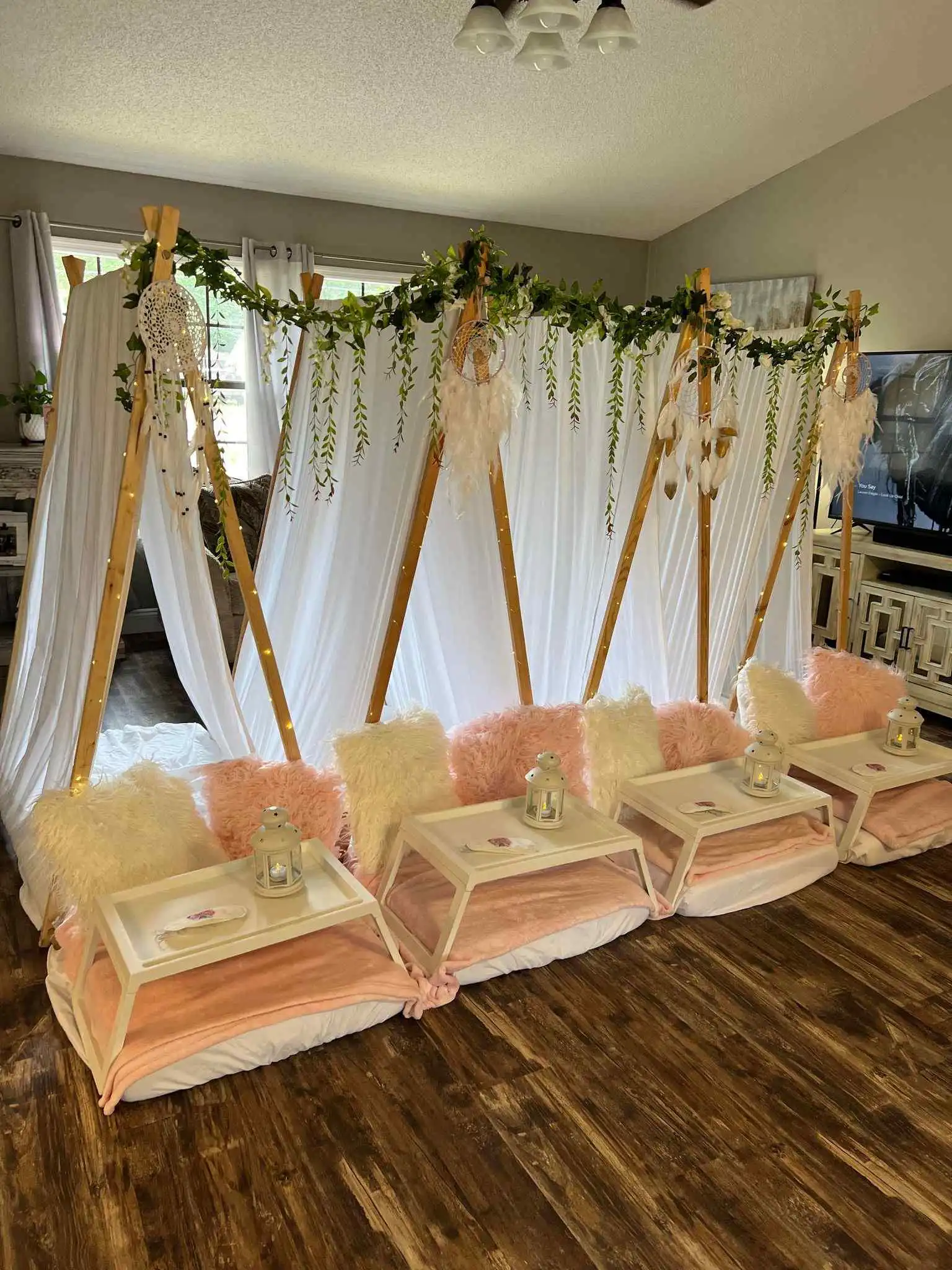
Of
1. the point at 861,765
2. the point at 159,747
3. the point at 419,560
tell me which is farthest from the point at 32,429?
Answer: the point at 861,765

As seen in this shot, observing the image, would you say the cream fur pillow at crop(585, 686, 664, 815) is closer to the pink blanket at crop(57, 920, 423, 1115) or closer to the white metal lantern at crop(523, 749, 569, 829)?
the white metal lantern at crop(523, 749, 569, 829)

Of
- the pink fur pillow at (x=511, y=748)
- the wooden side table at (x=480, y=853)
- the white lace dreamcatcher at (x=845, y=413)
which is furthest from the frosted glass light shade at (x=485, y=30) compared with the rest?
the wooden side table at (x=480, y=853)

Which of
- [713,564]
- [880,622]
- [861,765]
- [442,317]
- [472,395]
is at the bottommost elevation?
[861,765]

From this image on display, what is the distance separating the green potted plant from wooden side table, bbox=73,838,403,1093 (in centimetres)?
342

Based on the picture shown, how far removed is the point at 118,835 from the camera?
7.12ft

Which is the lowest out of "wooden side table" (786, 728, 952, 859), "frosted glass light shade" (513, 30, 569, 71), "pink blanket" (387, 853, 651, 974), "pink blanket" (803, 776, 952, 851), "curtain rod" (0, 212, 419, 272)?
"pink blanket" (803, 776, 952, 851)

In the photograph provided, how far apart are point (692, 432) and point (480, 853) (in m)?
1.58

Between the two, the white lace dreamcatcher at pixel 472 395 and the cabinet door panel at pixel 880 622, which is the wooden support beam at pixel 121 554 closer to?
the white lace dreamcatcher at pixel 472 395

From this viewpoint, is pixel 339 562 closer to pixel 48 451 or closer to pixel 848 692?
pixel 48 451

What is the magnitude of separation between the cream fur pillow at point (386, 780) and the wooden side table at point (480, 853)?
0.06 m

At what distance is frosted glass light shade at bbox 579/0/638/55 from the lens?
2744 mm

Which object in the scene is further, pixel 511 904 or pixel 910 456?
pixel 910 456

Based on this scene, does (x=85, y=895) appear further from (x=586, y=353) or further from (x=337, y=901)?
(x=586, y=353)

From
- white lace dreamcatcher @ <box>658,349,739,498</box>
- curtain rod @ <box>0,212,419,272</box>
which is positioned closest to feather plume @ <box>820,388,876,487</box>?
white lace dreamcatcher @ <box>658,349,739,498</box>
